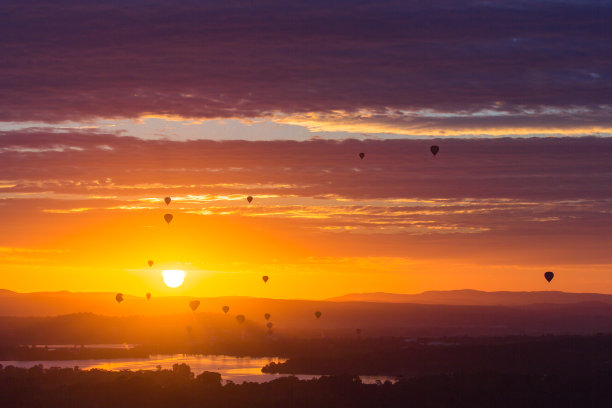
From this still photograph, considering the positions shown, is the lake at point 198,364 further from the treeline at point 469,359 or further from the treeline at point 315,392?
the treeline at point 315,392

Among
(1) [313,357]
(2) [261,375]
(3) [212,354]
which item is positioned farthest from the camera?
(3) [212,354]

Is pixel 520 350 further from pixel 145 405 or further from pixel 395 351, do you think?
pixel 145 405

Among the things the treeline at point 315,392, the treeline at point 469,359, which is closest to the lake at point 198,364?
the treeline at point 469,359

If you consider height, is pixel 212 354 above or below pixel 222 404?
above

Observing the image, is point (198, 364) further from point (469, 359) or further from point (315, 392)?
point (315, 392)

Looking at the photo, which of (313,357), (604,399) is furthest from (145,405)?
(313,357)

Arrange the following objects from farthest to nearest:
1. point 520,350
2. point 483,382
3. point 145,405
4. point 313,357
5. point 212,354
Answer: point 212,354
point 313,357
point 520,350
point 483,382
point 145,405
